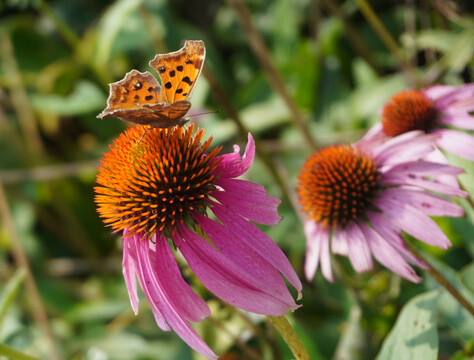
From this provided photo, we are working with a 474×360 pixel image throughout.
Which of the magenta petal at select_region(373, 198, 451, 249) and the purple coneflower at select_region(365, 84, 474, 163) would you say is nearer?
the magenta petal at select_region(373, 198, 451, 249)

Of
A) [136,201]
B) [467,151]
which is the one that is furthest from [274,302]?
[467,151]

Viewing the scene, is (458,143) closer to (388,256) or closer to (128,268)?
(388,256)

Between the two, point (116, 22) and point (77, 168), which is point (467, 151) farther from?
point (77, 168)

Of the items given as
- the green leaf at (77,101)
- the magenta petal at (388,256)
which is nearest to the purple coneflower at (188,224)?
the magenta petal at (388,256)

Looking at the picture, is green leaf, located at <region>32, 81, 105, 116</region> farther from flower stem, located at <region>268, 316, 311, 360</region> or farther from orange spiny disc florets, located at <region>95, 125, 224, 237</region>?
flower stem, located at <region>268, 316, 311, 360</region>

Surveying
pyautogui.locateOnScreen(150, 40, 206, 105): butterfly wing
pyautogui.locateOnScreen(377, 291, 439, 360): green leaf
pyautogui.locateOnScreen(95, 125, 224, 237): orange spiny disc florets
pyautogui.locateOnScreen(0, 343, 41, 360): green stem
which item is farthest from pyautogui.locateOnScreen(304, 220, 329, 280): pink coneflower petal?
pyautogui.locateOnScreen(0, 343, 41, 360): green stem

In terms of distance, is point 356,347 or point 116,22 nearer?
point 356,347
